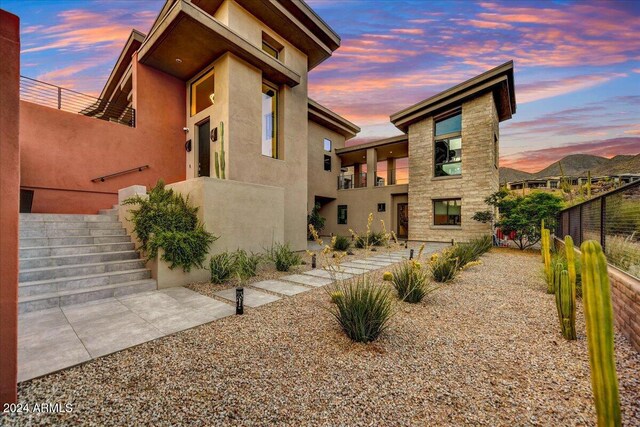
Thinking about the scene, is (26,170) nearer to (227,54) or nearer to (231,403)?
(227,54)

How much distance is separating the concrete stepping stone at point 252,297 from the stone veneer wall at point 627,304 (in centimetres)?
491

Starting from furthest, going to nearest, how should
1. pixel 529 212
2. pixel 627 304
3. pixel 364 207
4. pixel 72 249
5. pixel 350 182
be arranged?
pixel 350 182
pixel 364 207
pixel 529 212
pixel 72 249
pixel 627 304

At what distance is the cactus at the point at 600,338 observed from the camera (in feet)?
4.81

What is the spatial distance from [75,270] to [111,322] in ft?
7.33

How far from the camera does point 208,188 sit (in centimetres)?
620

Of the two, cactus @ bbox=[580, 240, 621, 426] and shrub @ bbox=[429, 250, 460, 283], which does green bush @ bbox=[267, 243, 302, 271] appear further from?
cactus @ bbox=[580, 240, 621, 426]

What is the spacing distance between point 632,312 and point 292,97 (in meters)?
11.3

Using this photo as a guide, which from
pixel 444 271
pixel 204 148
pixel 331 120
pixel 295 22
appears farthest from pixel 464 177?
pixel 204 148

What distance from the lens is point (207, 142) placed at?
10.1 metres

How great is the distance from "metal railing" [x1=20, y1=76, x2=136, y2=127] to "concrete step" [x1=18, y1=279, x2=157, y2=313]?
714cm

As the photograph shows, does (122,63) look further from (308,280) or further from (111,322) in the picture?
(308,280)

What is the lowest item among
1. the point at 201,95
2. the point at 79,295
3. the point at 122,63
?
the point at 79,295

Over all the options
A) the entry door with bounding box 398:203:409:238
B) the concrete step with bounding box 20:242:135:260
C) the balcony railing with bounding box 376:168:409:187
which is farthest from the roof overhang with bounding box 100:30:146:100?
the entry door with bounding box 398:203:409:238

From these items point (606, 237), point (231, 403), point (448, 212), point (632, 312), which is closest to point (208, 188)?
point (231, 403)
